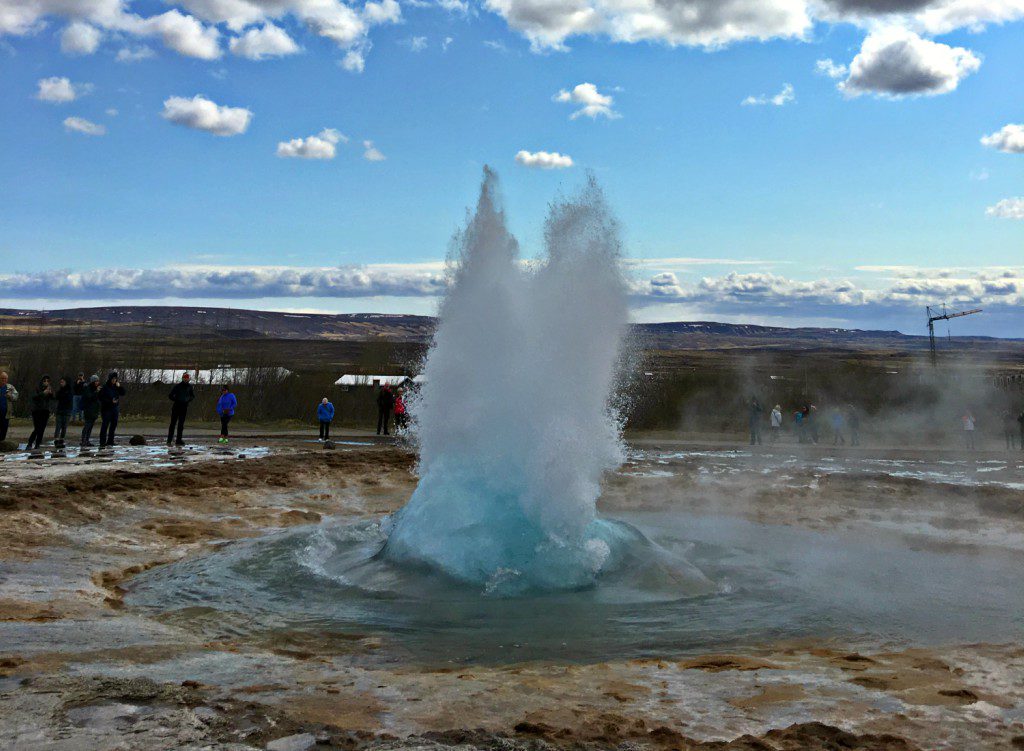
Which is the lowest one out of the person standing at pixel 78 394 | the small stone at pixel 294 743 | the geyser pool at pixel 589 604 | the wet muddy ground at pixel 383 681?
the geyser pool at pixel 589 604

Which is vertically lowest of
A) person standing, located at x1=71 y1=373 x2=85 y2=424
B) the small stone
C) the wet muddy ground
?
the wet muddy ground

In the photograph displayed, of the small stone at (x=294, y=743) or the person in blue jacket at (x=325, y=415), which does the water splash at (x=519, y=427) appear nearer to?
the small stone at (x=294, y=743)

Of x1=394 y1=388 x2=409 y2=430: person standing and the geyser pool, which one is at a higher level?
x1=394 y1=388 x2=409 y2=430: person standing

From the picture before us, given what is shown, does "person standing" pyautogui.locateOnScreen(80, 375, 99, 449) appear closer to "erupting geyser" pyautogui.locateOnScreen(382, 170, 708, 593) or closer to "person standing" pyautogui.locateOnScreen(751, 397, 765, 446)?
"erupting geyser" pyautogui.locateOnScreen(382, 170, 708, 593)

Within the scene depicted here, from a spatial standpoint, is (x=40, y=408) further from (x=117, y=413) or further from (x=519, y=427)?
(x=519, y=427)

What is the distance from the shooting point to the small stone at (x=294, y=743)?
3.55 m

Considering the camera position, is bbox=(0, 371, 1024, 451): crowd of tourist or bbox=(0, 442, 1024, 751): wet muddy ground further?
bbox=(0, 371, 1024, 451): crowd of tourist

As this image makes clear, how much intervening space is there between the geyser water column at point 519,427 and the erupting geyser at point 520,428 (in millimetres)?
10

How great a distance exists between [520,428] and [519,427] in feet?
0.04

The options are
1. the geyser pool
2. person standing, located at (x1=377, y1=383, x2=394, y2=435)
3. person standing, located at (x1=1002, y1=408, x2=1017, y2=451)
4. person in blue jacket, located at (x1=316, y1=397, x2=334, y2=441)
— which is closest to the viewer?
the geyser pool

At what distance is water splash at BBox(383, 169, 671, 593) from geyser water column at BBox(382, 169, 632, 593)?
0.01 meters

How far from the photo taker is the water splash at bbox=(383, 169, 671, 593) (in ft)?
26.5

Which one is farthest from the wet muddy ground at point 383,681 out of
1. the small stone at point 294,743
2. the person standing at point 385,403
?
the person standing at point 385,403

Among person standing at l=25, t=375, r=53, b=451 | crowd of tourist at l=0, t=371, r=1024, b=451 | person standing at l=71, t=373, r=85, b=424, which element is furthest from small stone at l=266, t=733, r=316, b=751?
person standing at l=71, t=373, r=85, b=424
